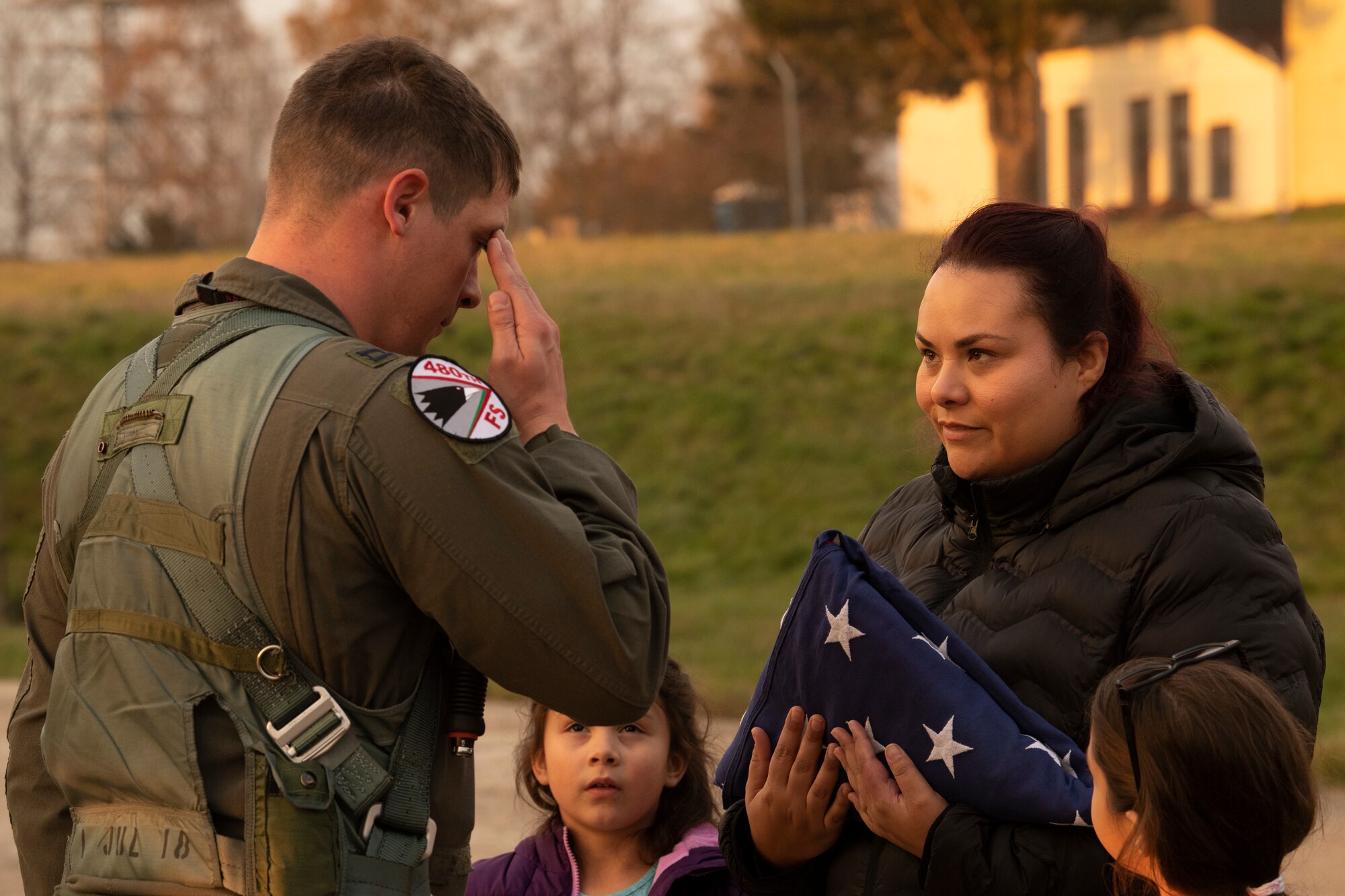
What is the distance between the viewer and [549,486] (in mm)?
2250

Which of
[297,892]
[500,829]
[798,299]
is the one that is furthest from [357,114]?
[798,299]

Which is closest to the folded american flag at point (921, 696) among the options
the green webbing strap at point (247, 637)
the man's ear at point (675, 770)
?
the green webbing strap at point (247, 637)

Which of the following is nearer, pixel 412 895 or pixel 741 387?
pixel 412 895

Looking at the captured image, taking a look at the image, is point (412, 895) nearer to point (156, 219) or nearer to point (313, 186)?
point (313, 186)

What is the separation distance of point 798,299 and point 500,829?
1290 centimetres

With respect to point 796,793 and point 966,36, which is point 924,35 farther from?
point 796,793

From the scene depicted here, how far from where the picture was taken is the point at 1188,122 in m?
34.1

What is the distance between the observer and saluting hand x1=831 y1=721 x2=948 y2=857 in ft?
8.42

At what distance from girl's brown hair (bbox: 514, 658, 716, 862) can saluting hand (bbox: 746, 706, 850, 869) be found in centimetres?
112

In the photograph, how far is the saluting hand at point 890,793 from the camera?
2.57 meters

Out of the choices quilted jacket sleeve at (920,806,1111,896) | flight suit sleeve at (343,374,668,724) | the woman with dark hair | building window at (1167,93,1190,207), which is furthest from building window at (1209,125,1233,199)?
flight suit sleeve at (343,374,668,724)

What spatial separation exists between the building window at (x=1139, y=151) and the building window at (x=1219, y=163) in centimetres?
220

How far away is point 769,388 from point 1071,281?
1316cm

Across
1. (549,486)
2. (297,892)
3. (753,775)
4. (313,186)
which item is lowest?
Result: (753,775)
